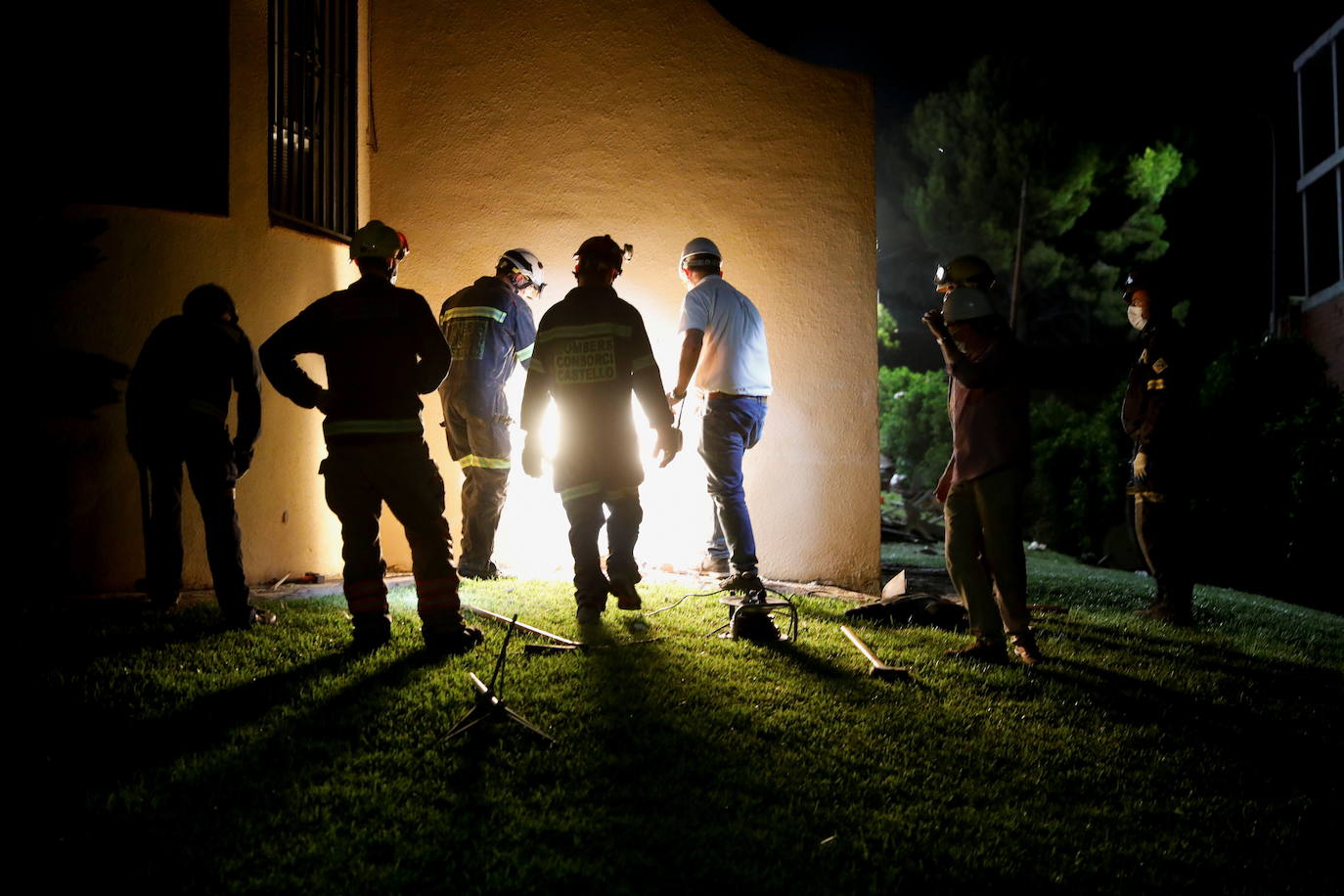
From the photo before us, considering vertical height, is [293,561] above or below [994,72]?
below

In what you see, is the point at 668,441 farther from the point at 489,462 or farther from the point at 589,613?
the point at 489,462

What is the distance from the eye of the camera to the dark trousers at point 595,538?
4.90m

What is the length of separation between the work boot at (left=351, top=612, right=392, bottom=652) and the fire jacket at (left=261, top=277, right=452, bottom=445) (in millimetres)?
811

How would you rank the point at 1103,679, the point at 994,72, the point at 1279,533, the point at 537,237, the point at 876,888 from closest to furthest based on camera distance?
the point at 876,888 → the point at 1103,679 → the point at 537,237 → the point at 1279,533 → the point at 994,72

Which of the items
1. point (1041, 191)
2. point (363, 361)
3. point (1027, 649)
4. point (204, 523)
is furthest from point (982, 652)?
point (1041, 191)

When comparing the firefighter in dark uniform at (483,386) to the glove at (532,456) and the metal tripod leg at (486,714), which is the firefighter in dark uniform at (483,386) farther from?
the metal tripod leg at (486,714)

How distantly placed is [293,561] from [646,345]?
301 centimetres

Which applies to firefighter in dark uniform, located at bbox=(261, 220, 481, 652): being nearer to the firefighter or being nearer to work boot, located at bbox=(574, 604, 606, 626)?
work boot, located at bbox=(574, 604, 606, 626)

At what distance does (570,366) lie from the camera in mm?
4992

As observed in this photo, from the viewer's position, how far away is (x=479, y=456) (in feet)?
20.2

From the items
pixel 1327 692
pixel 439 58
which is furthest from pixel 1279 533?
pixel 439 58

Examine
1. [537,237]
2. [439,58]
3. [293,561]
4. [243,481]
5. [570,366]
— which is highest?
[439,58]

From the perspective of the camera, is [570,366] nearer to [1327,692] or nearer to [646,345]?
[646,345]

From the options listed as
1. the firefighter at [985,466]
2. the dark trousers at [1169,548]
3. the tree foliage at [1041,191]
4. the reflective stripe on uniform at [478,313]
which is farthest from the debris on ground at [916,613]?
the tree foliage at [1041,191]
